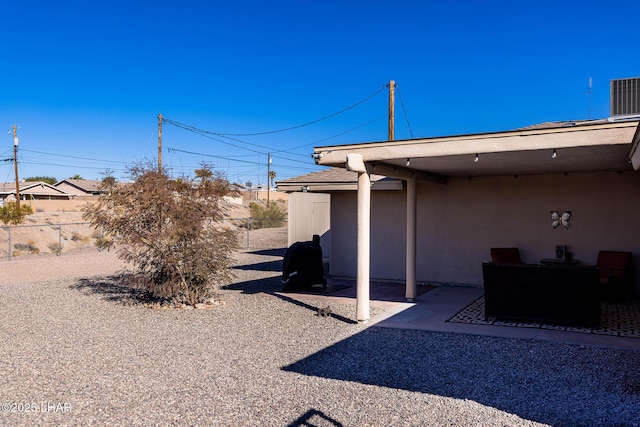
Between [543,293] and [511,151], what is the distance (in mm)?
2199

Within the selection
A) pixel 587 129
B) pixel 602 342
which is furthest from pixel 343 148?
pixel 602 342

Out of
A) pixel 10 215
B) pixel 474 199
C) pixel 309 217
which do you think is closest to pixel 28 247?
pixel 10 215

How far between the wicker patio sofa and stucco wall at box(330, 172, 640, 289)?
11.8ft

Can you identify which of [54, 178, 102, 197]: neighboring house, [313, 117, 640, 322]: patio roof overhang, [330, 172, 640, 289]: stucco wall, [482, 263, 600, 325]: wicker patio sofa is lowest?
[482, 263, 600, 325]: wicker patio sofa

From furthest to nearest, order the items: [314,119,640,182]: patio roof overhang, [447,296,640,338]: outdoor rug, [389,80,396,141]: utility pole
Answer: [389,80,396,141]: utility pole < [447,296,640,338]: outdoor rug < [314,119,640,182]: patio roof overhang

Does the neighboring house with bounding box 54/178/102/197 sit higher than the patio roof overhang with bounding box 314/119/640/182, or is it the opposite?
the neighboring house with bounding box 54/178/102/197

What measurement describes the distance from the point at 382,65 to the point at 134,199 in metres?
16.3

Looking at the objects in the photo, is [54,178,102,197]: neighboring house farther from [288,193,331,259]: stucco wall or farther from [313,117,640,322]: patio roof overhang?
[313,117,640,322]: patio roof overhang

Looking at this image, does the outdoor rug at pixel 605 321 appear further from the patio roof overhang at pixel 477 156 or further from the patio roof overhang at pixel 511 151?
the patio roof overhang at pixel 511 151

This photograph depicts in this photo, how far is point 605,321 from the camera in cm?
798

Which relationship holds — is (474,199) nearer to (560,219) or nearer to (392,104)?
(560,219)

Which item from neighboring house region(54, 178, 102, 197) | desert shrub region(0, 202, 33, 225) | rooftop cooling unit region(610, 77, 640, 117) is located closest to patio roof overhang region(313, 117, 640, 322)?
rooftop cooling unit region(610, 77, 640, 117)

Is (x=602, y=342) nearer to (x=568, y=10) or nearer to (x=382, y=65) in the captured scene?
(x=568, y=10)

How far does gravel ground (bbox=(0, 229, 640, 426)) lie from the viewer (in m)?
4.40
